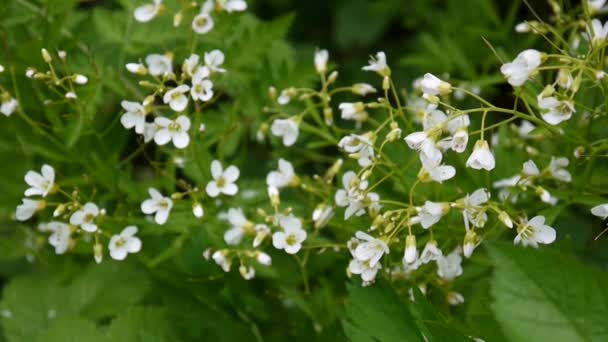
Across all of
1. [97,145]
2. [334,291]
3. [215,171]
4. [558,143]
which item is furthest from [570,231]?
[97,145]

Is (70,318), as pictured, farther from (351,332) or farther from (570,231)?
(570,231)

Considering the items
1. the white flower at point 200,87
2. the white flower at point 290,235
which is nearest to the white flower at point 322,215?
the white flower at point 290,235

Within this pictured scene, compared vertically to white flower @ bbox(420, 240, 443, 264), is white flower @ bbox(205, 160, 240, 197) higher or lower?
lower

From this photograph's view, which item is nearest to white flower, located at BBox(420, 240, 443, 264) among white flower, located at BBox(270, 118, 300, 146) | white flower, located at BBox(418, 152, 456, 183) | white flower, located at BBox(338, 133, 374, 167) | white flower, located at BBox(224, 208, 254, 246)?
white flower, located at BBox(418, 152, 456, 183)

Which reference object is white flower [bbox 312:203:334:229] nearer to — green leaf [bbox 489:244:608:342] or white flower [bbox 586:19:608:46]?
green leaf [bbox 489:244:608:342]

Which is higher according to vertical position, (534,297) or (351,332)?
(534,297)

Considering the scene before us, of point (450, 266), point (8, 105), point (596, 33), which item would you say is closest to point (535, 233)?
point (450, 266)
